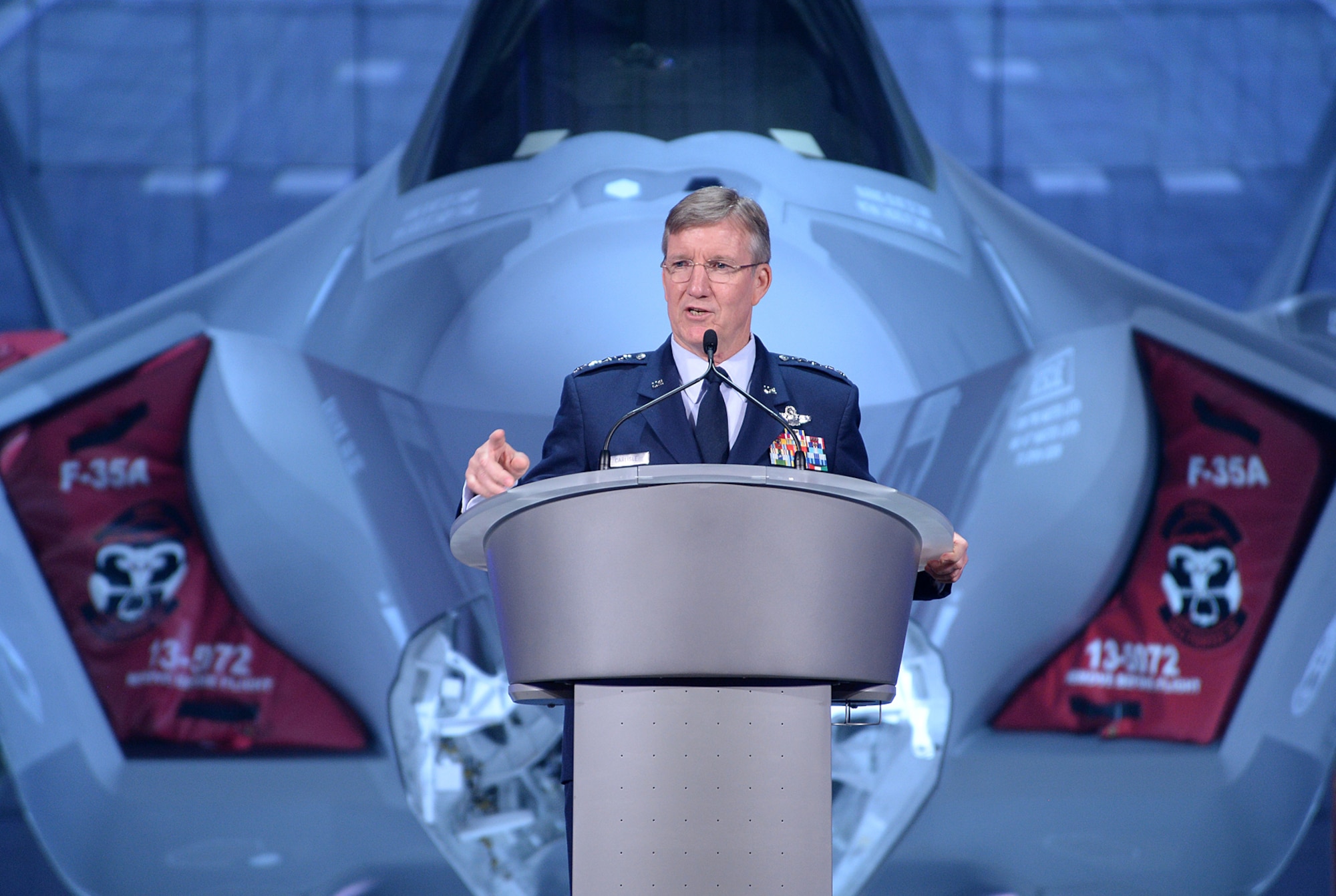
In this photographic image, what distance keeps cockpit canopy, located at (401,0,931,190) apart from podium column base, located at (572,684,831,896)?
183 centimetres

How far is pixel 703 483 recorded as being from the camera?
1012 millimetres

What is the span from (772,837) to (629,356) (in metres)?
0.54

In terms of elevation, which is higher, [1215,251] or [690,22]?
[690,22]

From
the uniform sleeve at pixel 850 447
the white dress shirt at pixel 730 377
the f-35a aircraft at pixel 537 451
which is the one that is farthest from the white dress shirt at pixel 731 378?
the f-35a aircraft at pixel 537 451

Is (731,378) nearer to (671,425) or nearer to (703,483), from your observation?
(671,425)

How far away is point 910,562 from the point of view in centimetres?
114

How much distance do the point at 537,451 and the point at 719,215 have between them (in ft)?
3.44

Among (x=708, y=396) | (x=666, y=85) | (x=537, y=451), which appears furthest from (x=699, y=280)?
(x=666, y=85)

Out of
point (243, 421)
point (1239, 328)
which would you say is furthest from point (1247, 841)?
point (243, 421)

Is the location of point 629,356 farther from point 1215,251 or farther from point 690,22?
point 1215,251

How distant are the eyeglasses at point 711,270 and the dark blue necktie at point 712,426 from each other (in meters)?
0.10

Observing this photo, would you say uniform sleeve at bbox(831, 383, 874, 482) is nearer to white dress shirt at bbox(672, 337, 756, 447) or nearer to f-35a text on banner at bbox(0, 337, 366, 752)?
white dress shirt at bbox(672, 337, 756, 447)

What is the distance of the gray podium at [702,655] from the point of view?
101cm

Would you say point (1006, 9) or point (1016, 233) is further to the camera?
point (1006, 9)
